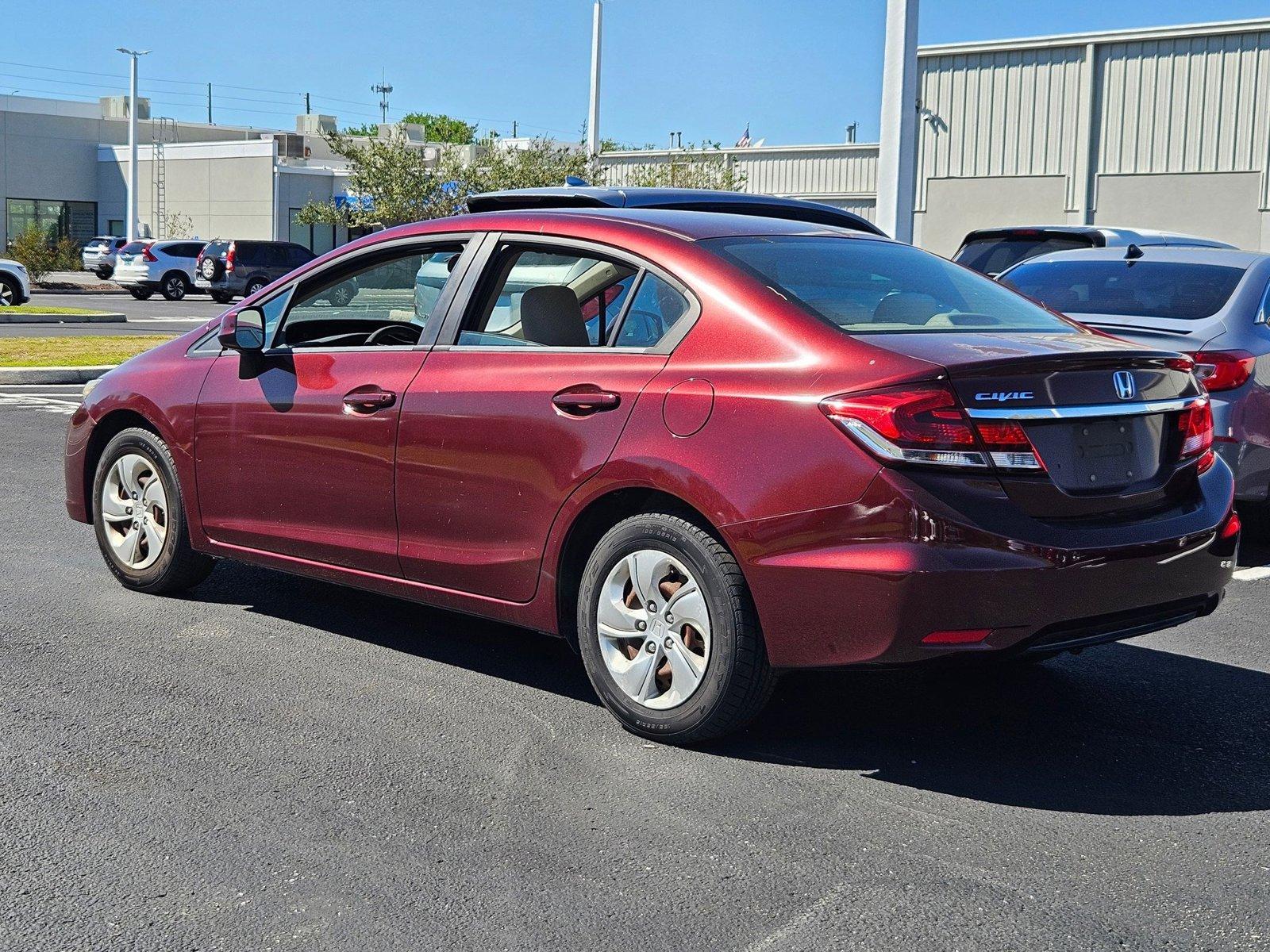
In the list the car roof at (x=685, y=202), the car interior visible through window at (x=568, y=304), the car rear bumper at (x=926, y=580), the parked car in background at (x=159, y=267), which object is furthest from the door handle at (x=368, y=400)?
the parked car in background at (x=159, y=267)

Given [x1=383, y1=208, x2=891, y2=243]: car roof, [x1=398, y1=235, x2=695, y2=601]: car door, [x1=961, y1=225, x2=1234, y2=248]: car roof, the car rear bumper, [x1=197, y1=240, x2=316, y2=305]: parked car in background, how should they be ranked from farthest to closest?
[x1=197, y1=240, x2=316, y2=305]: parked car in background < [x1=961, y1=225, x2=1234, y2=248]: car roof < [x1=383, y1=208, x2=891, y2=243]: car roof < [x1=398, y1=235, x2=695, y2=601]: car door < the car rear bumper

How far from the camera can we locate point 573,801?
4117mm

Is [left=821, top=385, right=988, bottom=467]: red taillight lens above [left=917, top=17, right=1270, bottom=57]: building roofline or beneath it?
beneath

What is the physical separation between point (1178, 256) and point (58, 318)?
23.8 m

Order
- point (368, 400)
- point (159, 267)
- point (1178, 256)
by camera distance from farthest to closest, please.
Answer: point (159, 267) → point (1178, 256) → point (368, 400)

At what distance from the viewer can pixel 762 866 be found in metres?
3.68

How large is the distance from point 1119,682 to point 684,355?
210 cm

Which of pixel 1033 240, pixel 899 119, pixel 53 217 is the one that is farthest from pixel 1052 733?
pixel 53 217

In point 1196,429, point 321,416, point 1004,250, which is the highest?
point 1004,250

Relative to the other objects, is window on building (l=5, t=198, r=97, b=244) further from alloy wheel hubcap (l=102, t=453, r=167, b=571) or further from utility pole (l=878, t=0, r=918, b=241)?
alloy wheel hubcap (l=102, t=453, r=167, b=571)

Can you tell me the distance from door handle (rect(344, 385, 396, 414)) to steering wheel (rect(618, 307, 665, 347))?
0.96 metres

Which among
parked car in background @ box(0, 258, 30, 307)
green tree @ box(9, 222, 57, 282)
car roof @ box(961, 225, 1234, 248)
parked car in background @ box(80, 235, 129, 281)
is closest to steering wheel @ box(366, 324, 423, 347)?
car roof @ box(961, 225, 1234, 248)

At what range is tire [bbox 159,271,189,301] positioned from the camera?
41562 millimetres

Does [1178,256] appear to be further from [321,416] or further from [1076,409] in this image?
[321,416]
